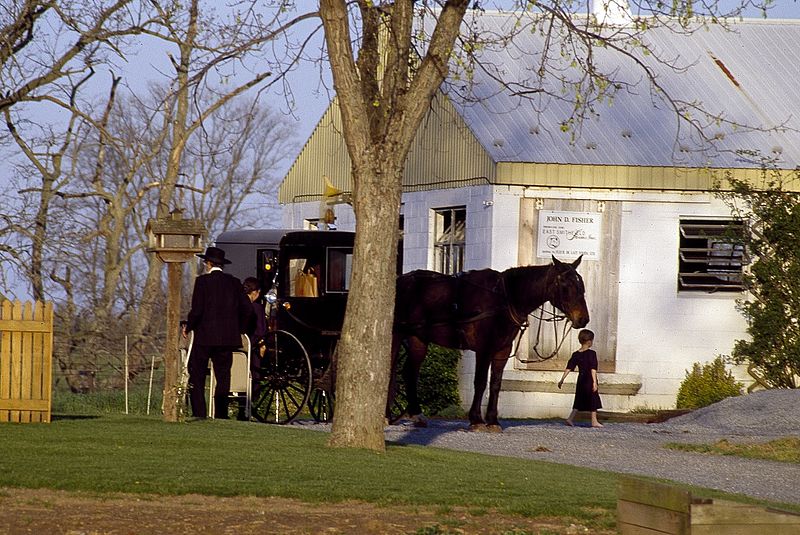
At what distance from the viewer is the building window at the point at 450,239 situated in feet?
82.5

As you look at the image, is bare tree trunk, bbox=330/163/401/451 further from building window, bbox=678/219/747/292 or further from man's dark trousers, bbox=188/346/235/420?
building window, bbox=678/219/747/292

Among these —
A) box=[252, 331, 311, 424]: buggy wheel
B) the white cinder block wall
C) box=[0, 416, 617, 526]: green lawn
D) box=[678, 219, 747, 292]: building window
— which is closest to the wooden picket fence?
box=[0, 416, 617, 526]: green lawn

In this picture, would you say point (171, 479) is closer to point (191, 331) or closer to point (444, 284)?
point (191, 331)

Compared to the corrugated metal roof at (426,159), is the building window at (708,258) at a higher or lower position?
lower

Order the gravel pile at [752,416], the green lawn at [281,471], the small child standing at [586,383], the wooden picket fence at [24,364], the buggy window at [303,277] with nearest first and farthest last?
the green lawn at [281,471]
the wooden picket fence at [24,364]
the gravel pile at [752,416]
the buggy window at [303,277]
the small child standing at [586,383]

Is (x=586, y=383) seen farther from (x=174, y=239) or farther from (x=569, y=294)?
(x=174, y=239)

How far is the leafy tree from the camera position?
77.0 feet

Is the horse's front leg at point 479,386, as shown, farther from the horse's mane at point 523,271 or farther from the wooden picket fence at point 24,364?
the wooden picket fence at point 24,364

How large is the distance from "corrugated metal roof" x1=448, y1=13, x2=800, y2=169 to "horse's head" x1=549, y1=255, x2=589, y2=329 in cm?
576

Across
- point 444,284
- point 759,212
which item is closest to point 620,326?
point 759,212

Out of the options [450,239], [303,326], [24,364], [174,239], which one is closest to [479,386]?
[303,326]

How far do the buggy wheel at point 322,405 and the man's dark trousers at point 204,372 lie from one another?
2.01 metres

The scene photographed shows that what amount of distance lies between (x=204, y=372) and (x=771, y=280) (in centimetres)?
1074

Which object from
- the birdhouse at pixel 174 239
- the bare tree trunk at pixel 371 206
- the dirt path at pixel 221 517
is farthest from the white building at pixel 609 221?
the dirt path at pixel 221 517
